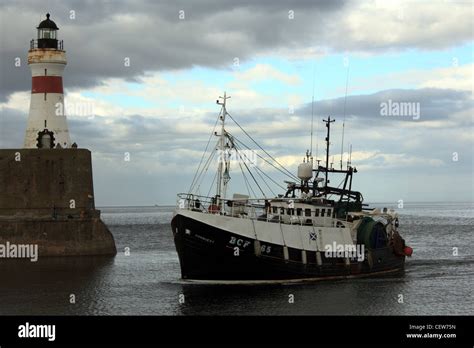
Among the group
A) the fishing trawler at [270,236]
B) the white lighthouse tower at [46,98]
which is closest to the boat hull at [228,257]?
the fishing trawler at [270,236]

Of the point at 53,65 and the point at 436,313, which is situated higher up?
the point at 53,65

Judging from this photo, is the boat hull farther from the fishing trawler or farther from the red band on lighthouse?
the red band on lighthouse

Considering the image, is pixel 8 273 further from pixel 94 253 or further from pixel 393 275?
pixel 393 275

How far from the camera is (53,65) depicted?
66.2 m

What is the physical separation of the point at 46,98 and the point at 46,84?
1.16 m

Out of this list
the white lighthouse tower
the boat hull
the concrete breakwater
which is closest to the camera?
the boat hull

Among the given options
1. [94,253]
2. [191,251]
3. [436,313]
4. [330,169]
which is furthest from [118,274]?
[436,313]

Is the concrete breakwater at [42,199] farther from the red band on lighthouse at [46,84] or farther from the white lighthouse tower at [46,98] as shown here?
the red band on lighthouse at [46,84]

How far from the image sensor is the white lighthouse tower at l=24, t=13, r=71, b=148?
66000 mm

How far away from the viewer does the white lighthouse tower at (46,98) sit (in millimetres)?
66000

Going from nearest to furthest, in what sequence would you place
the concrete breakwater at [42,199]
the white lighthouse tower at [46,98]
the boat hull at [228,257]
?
the boat hull at [228,257]
the concrete breakwater at [42,199]
the white lighthouse tower at [46,98]

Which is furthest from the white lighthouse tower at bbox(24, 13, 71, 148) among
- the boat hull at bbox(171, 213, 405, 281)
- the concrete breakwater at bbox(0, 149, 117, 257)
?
the boat hull at bbox(171, 213, 405, 281)

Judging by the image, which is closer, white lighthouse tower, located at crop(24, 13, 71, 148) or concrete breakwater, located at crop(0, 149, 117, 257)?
concrete breakwater, located at crop(0, 149, 117, 257)
